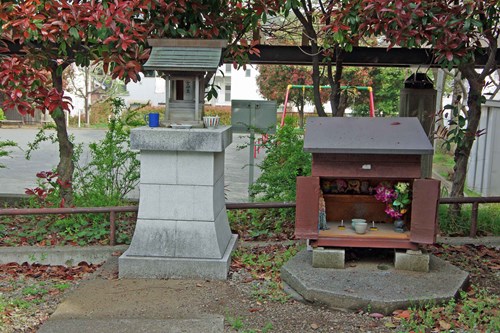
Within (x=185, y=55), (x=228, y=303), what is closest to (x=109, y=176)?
(x=185, y=55)

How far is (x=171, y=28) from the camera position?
23.9 ft

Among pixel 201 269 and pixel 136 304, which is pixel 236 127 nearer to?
pixel 201 269

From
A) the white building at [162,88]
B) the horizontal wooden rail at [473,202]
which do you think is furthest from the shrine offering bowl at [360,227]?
the white building at [162,88]

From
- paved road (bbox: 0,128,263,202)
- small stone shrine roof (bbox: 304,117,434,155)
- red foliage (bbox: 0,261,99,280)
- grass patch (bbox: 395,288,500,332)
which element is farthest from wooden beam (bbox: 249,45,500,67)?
grass patch (bbox: 395,288,500,332)

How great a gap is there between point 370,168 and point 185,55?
2.27m

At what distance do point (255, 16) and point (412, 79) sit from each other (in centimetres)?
337

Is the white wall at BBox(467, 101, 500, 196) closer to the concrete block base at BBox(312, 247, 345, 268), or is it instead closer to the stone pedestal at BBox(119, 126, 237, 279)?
the concrete block base at BBox(312, 247, 345, 268)

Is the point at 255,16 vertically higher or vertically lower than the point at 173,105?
higher

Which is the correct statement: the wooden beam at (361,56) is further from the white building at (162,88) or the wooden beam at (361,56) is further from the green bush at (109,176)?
the white building at (162,88)

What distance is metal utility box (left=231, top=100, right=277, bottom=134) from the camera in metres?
10.1

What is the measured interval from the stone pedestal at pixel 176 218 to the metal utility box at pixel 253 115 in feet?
12.6

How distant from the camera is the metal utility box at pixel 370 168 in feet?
19.2

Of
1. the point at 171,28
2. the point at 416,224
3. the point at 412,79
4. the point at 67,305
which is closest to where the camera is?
the point at 67,305

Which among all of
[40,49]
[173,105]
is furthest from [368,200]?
[40,49]
